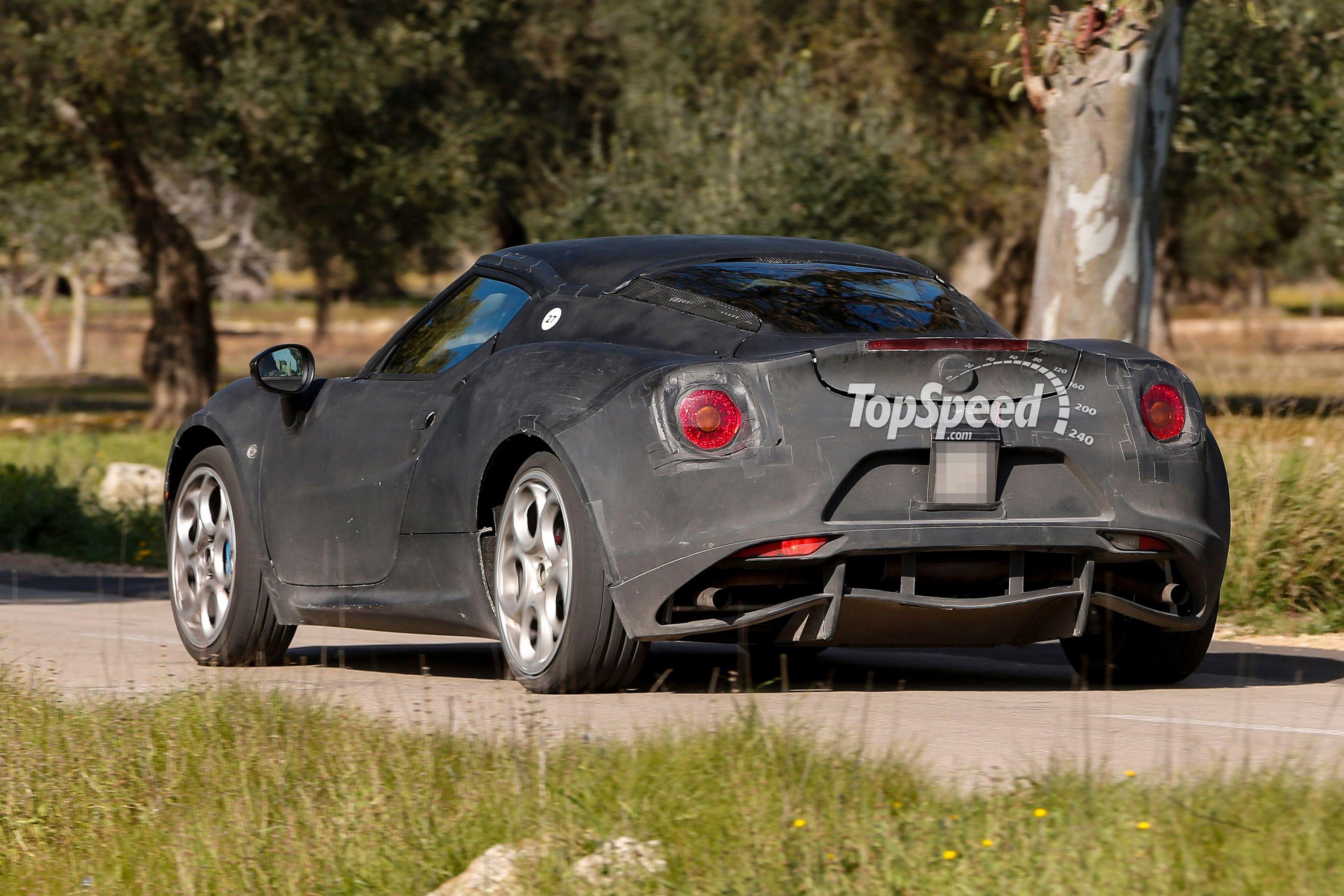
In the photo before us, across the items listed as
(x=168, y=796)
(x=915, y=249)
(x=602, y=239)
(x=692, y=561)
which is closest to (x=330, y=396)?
(x=602, y=239)

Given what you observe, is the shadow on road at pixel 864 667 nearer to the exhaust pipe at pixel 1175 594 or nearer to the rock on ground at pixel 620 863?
the exhaust pipe at pixel 1175 594

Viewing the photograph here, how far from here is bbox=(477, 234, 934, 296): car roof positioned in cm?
658

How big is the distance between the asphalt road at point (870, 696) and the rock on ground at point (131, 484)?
21.6 ft

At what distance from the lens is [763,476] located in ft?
18.4

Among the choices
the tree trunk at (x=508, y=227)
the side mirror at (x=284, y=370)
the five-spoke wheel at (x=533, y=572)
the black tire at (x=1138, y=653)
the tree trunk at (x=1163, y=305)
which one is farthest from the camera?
the tree trunk at (x=1163, y=305)

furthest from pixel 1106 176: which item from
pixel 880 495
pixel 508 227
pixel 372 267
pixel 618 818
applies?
pixel 508 227

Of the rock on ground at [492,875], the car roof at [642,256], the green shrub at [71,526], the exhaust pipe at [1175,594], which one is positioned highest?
the car roof at [642,256]

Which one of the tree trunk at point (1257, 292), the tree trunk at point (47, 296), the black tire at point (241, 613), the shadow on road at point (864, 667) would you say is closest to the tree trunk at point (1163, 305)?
the shadow on road at point (864, 667)

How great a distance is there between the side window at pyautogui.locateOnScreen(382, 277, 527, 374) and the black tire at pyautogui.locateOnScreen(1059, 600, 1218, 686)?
219 centimetres

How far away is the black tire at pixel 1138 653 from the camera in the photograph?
6.52m

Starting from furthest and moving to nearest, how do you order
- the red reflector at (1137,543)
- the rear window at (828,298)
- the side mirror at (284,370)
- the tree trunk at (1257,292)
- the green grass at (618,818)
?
the tree trunk at (1257,292) → the side mirror at (284,370) → the rear window at (828,298) → the red reflector at (1137,543) → the green grass at (618,818)

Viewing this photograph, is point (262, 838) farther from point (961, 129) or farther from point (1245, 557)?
point (961, 129)

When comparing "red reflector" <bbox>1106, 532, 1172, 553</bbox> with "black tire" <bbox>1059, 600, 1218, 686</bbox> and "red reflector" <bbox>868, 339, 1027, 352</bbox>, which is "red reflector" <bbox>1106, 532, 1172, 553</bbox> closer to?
"black tire" <bbox>1059, 600, 1218, 686</bbox>

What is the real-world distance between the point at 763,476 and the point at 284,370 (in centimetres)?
239
